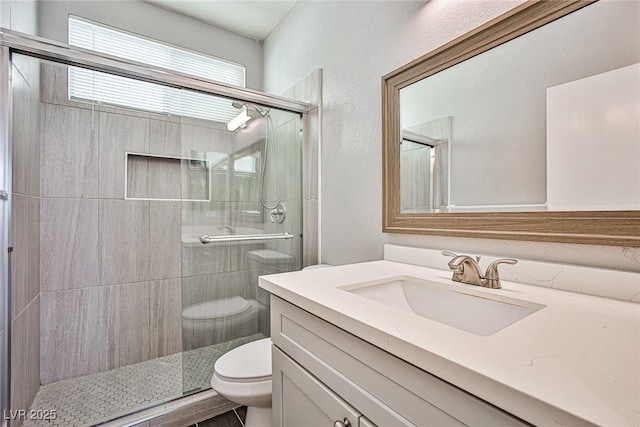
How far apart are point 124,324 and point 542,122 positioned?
8.42ft

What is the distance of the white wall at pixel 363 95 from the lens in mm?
1053

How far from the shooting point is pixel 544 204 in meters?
0.90

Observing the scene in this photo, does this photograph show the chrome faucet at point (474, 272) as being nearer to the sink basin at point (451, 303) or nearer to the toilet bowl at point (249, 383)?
the sink basin at point (451, 303)

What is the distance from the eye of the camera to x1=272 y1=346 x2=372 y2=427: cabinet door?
27.2 inches

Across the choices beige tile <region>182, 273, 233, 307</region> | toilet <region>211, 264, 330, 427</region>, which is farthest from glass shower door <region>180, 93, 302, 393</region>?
toilet <region>211, 264, 330, 427</region>

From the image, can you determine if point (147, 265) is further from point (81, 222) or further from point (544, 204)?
Result: point (544, 204)

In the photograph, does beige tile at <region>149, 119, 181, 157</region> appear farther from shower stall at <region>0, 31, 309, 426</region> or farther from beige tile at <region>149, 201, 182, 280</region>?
beige tile at <region>149, 201, 182, 280</region>

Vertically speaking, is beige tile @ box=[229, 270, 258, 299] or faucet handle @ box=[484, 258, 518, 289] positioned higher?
faucet handle @ box=[484, 258, 518, 289]

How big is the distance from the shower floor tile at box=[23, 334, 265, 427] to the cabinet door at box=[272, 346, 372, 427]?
34.1 inches

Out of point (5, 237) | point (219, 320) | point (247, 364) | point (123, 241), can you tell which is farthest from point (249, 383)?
point (123, 241)

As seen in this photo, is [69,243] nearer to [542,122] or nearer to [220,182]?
[220,182]

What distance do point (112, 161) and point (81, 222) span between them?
45cm

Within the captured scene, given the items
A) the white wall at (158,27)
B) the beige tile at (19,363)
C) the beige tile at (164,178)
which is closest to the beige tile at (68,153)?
the beige tile at (164,178)

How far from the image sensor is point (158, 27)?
229cm
